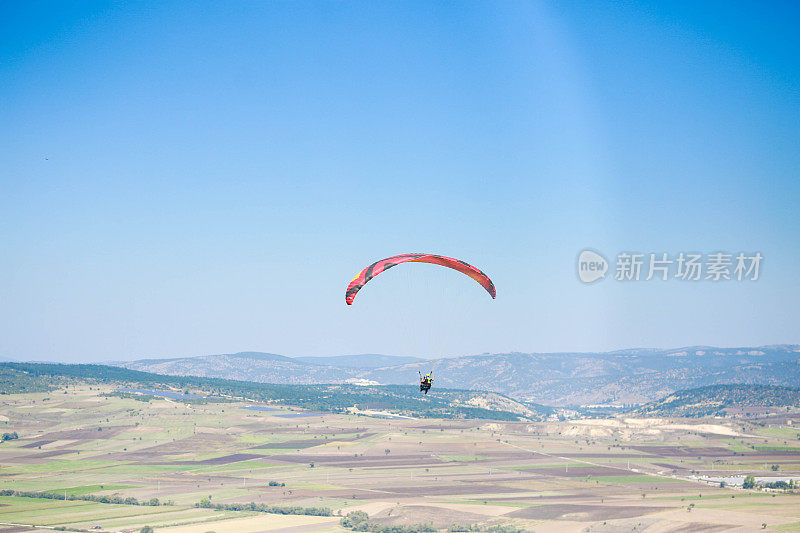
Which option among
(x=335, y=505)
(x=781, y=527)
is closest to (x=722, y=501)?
(x=781, y=527)

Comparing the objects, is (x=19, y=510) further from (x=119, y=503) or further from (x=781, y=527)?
(x=781, y=527)

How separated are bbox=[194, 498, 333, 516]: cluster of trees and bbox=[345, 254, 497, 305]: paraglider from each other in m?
76.1

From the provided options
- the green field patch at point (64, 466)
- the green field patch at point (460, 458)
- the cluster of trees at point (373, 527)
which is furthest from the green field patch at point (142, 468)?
the cluster of trees at point (373, 527)

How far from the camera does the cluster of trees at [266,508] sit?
12925cm

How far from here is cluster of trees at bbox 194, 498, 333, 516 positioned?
12925cm

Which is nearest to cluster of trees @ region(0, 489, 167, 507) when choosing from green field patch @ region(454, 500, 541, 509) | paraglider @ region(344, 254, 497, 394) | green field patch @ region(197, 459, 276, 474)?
green field patch @ region(197, 459, 276, 474)

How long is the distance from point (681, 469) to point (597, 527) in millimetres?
73333

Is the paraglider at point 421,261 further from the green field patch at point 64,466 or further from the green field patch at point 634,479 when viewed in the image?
the green field patch at point 64,466

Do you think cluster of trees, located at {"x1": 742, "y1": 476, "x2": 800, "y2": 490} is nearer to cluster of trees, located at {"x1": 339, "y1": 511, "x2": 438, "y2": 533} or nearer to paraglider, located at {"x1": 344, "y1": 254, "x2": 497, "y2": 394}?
cluster of trees, located at {"x1": 339, "y1": 511, "x2": 438, "y2": 533}

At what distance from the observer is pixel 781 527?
114812 mm

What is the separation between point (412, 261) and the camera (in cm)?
6084

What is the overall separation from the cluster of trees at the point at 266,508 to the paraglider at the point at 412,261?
250 feet

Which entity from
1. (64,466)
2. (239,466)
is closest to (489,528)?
(239,466)

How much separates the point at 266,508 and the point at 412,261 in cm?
8473
